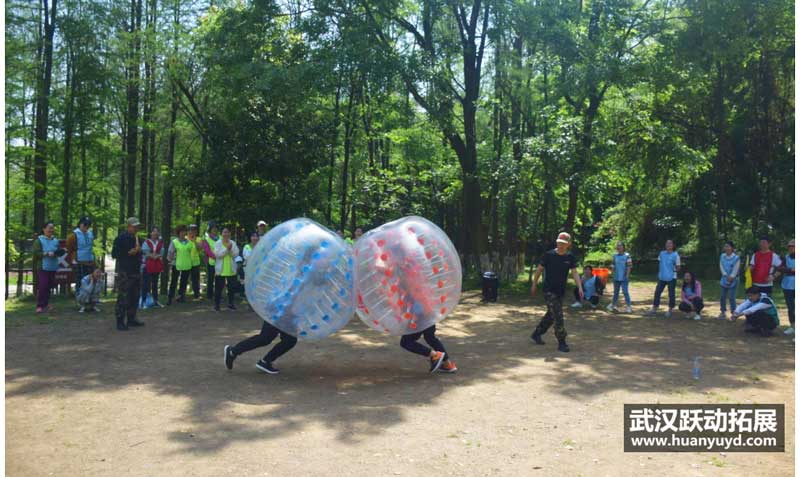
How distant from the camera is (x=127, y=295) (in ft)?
39.4

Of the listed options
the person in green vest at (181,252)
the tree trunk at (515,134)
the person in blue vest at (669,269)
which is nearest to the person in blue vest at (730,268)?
Answer: the person in blue vest at (669,269)

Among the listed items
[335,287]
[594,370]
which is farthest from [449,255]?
[594,370]

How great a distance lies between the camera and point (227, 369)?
910cm

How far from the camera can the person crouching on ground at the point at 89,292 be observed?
13945 millimetres

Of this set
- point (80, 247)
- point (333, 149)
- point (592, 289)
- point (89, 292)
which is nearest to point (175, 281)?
point (89, 292)

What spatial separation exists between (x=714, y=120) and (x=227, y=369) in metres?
22.8

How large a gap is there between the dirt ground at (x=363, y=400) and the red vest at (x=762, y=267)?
3.63 feet

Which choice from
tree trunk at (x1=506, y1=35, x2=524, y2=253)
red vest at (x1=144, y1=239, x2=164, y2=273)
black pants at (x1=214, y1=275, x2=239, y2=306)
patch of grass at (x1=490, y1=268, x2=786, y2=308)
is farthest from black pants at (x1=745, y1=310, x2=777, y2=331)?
red vest at (x1=144, y1=239, x2=164, y2=273)

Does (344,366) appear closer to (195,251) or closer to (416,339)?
(416,339)

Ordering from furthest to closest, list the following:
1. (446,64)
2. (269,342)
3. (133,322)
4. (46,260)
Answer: (446,64) → (46,260) → (133,322) → (269,342)

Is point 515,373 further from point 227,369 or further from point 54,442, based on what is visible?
point 54,442

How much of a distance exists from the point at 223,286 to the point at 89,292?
269 centimetres

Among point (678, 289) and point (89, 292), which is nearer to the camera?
point (89, 292)

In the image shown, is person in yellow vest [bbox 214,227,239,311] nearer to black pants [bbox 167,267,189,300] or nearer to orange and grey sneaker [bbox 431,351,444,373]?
black pants [bbox 167,267,189,300]
